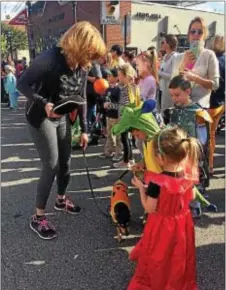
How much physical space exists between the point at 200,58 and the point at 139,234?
1732 millimetres

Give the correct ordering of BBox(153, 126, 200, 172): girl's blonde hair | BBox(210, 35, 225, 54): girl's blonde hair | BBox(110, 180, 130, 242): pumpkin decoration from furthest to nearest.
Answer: BBox(210, 35, 225, 54): girl's blonde hair < BBox(110, 180, 130, 242): pumpkin decoration < BBox(153, 126, 200, 172): girl's blonde hair

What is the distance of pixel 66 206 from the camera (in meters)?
3.47

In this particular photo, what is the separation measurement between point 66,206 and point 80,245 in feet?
2.19

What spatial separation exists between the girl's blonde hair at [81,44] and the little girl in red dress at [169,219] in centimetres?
92

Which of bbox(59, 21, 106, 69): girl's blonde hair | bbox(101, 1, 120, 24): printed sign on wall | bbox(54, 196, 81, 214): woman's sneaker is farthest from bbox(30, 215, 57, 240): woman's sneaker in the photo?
bbox(101, 1, 120, 24): printed sign on wall

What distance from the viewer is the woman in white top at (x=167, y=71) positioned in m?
4.20

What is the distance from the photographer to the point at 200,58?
135 inches

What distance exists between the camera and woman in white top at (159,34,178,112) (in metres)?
4.20

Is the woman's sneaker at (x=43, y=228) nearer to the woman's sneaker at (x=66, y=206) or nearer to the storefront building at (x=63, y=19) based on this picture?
the woman's sneaker at (x=66, y=206)

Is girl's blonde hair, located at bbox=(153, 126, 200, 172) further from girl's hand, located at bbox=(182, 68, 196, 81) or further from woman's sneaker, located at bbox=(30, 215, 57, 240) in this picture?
woman's sneaker, located at bbox=(30, 215, 57, 240)

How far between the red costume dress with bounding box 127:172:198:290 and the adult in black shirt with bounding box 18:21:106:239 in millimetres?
1013

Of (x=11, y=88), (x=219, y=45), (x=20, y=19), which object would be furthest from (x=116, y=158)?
(x=20, y=19)

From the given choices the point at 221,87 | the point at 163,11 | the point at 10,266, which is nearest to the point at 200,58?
the point at 221,87

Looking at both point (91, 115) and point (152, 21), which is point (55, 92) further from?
point (152, 21)
